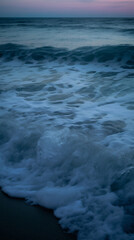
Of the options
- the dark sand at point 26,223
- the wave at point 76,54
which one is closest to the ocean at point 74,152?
the dark sand at point 26,223

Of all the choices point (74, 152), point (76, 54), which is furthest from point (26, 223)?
point (76, 54)

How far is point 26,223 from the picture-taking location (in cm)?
186

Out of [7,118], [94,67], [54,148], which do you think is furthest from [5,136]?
[94,67]

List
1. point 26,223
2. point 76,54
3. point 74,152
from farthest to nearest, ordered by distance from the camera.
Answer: point 76,54 < point 74,152 < point 26,223

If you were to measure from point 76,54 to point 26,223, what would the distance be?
9.12 m

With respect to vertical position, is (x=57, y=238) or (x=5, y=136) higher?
(x=5, y=136)

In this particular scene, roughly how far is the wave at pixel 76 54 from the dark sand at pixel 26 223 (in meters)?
7.36

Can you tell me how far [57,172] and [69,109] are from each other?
1928mm

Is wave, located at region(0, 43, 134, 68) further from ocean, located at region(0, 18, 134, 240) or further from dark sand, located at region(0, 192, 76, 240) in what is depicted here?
dark sand, located at region(0, 192, 76, 240)

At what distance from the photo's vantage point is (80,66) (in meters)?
8.42

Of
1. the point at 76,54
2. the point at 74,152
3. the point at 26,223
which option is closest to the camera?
the point at 26,223

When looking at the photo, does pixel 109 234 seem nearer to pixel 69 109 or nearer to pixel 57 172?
pixel 57 172

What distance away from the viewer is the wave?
8.72m

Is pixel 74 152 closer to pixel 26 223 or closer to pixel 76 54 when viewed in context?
pixel 26 223
